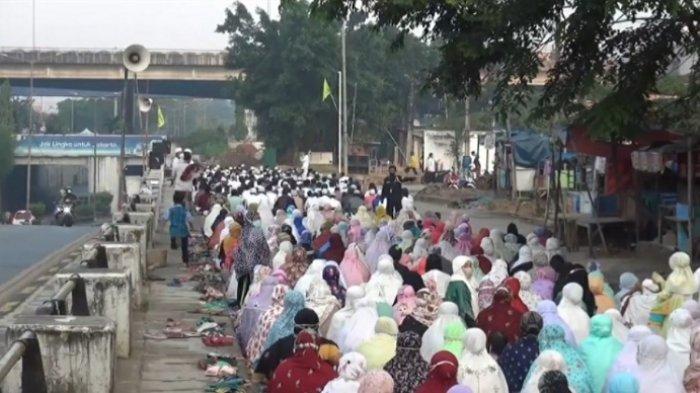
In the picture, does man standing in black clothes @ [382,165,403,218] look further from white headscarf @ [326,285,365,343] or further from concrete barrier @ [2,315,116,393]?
concrete barrier @ [2,315,116,393]

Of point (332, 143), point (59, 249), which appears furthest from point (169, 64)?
point (59, 249)

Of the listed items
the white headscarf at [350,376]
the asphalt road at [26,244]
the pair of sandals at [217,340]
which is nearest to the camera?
the white headscarf at [350,376]

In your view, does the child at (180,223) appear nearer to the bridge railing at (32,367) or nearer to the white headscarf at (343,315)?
the white headscarf at (343,315)

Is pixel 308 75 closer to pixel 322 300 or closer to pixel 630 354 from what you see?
pixel 322 300

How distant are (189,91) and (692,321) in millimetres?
93754

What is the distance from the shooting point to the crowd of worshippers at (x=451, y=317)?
8688 millimetres

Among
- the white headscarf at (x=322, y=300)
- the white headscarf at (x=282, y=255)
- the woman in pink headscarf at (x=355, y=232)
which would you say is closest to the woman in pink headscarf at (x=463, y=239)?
the woman in pink headscarf at (x=355, y=232)

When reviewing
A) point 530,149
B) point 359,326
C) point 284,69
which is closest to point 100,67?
point 284,69

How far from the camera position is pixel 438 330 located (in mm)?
10305

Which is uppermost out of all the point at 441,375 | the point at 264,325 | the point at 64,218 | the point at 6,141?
the point at 6,141

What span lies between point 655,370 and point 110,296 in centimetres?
610

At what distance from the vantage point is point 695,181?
20406 millimetres

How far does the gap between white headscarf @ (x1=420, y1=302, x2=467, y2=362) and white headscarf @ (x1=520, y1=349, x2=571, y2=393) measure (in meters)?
1.59

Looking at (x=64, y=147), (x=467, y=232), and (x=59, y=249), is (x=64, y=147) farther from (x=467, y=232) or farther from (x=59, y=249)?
(x=467, y=232)
